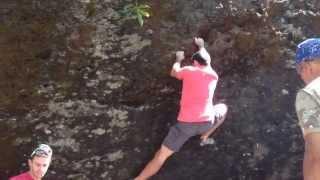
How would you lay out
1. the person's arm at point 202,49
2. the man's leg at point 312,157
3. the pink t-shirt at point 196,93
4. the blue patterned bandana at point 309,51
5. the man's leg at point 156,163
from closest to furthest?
the man's leg at point 312,157
the blue patterned bandana at point 309,51
the pink t-shirt at point 196,93
the person's arm at point 202,49
the man's leg at point 156,163

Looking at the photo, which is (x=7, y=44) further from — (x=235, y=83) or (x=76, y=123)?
(x=235, y=83)

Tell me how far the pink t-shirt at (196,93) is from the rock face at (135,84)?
1.91 ft

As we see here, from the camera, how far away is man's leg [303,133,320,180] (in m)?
3.16

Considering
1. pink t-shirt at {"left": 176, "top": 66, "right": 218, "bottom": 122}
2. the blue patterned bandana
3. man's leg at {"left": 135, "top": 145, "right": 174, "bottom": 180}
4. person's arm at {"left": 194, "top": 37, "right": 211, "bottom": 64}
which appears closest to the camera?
the blue patterned bandana

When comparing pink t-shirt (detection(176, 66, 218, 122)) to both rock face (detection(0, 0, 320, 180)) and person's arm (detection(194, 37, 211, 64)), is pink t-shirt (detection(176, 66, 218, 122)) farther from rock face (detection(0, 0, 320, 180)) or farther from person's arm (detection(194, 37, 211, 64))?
rock face (detection(0, 0, 320, 180))

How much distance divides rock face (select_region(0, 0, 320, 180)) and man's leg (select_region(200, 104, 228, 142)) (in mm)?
212

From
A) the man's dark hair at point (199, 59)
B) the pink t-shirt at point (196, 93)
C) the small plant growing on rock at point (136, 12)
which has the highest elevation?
the small plant growing on rock at point (136, 12)

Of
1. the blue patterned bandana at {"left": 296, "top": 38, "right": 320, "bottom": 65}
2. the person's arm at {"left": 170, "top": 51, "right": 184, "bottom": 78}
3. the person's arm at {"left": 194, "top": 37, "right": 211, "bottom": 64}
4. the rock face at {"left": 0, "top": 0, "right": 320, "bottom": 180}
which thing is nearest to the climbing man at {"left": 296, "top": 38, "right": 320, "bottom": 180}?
the blue patterned bandana at {"left": 296, "top": 38, "right": 320, "bottom": 65}

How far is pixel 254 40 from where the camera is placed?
653cm

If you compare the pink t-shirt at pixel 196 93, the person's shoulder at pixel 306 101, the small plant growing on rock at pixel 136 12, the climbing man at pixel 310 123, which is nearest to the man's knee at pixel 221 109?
the pink t-shirt at pixel 196 93

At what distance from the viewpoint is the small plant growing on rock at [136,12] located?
6086 mm

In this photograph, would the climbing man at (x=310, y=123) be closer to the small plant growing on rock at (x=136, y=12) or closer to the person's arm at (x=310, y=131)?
the person's arm at (x=310, y=131)

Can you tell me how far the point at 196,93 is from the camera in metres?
5.72

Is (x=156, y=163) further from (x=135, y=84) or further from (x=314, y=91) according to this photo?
(x=314, y=91)
